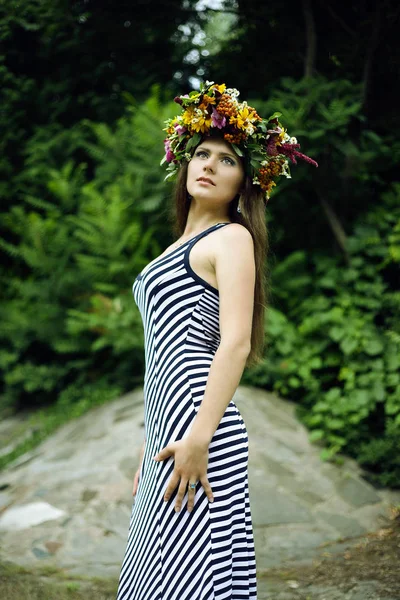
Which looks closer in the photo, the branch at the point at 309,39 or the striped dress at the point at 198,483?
the striped dress at the point at 198,483

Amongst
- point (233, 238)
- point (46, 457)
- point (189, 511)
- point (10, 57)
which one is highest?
point (10, 57)

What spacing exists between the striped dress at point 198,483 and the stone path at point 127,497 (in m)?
1.39

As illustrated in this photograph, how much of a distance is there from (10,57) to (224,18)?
8.56ft

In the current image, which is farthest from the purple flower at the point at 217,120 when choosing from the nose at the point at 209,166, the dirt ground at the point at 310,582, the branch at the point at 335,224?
the branch at the point at 335,224

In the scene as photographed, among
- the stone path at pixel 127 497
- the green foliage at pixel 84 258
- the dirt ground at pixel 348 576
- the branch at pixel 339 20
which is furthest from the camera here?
the green foliage at pixel 84 258

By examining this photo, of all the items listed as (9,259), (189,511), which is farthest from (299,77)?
(189,511)

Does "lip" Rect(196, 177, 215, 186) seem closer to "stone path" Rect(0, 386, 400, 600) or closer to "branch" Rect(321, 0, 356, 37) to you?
"stone path" Rect(0, 386, 400, 600)

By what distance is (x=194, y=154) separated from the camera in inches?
77.5

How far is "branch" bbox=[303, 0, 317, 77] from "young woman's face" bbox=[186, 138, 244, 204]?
3621 mm

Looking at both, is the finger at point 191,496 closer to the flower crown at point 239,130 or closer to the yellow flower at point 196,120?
the flower crown at point 239,130

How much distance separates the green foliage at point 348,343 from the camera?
168 inches

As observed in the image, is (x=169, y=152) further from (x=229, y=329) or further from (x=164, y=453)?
(x=164, y=453)

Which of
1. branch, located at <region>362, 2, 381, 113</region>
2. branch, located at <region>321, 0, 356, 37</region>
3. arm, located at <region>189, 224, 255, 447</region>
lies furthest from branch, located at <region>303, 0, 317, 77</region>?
arm, located at <region>189, 224, 255, 447</region>

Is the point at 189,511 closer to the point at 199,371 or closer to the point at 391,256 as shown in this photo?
the point at 199,371
